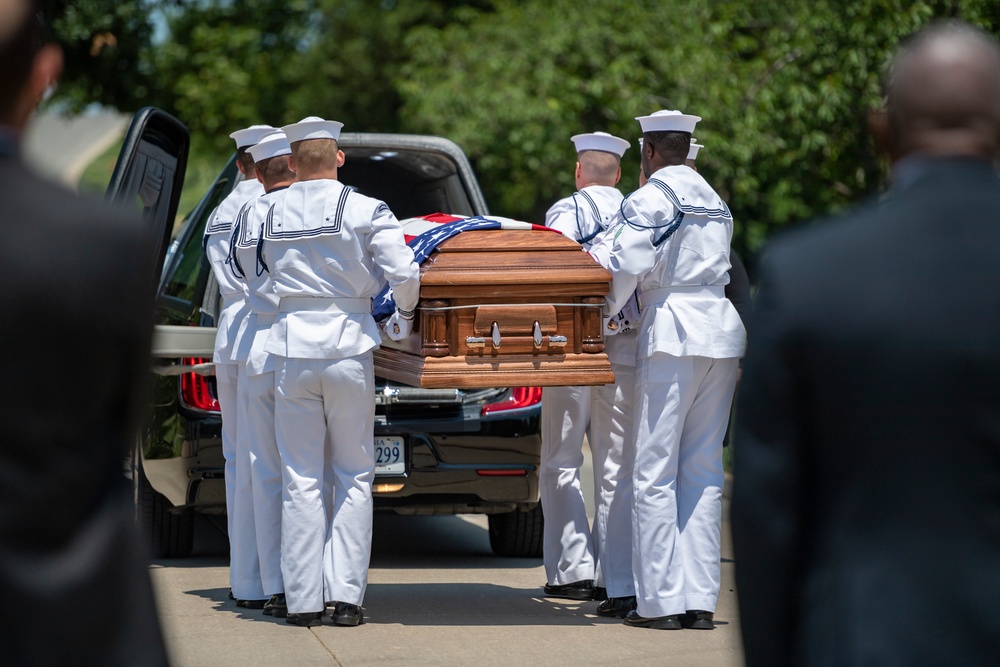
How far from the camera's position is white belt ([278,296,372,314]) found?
5.71 meters

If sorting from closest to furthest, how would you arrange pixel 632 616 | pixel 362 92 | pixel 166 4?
pixel 632 616, pixel 166 4, pixel 362 92

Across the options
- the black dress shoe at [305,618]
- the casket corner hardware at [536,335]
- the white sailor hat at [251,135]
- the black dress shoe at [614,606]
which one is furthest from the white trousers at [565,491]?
the white sailor hat at [251,135]

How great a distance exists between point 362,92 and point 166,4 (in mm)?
9648

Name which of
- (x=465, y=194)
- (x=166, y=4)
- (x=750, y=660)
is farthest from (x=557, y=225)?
(x=166, y=4)

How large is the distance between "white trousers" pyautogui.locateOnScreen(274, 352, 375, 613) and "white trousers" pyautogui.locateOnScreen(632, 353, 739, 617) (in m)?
1.15

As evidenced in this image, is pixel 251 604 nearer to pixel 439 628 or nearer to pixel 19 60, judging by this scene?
pixel 439 628

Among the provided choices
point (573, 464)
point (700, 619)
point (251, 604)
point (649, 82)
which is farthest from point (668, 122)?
point (649, 82)

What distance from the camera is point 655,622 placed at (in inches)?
231

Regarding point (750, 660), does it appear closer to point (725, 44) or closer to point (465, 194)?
point (465, 194)

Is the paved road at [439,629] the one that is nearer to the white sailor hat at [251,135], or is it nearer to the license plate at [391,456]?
the license plate at [391,456]

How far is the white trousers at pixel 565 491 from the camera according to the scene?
254 inches

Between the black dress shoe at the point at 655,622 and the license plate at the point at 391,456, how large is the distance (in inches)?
55.4

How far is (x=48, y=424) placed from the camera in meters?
1.89

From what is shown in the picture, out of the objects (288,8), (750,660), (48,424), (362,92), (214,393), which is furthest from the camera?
(362,92)
